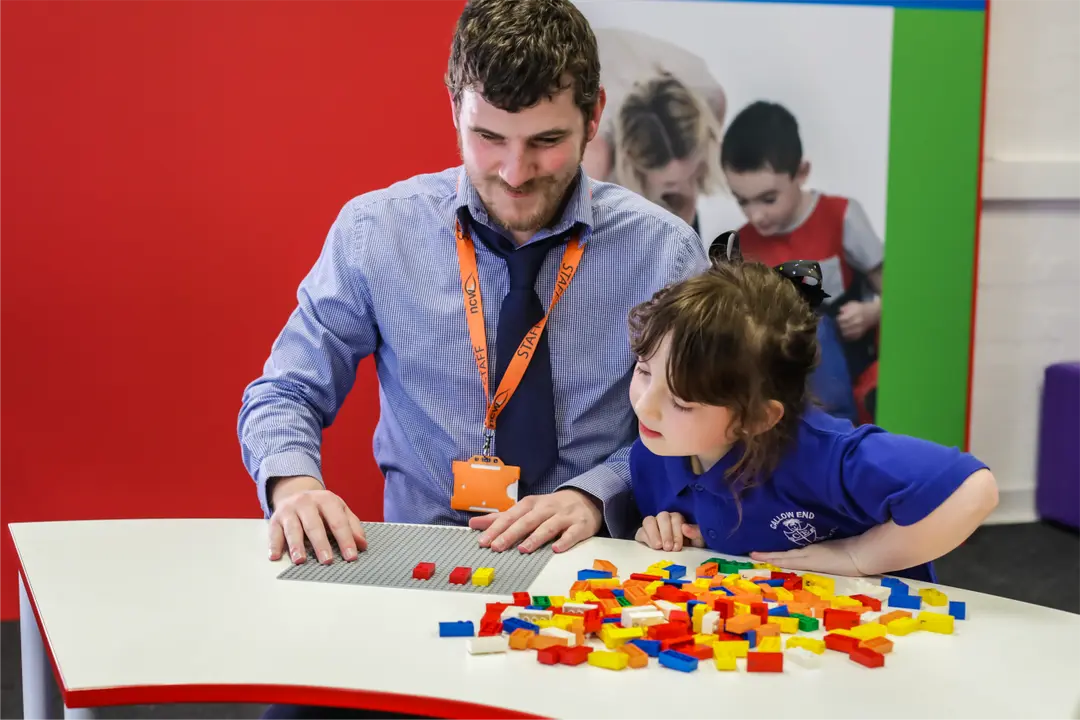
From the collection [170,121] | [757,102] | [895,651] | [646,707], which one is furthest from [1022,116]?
[646,707]

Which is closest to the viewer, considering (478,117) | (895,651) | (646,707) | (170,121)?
(646,707)

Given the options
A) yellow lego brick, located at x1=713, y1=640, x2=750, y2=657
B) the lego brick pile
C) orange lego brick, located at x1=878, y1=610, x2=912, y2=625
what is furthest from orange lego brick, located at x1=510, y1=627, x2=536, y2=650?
orange lego brick, located at x1=878, y1=610, x2=912, y2=625

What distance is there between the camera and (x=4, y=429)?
10.4 feet

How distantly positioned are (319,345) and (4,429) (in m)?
1.59

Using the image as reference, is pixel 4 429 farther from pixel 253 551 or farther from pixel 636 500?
pixel 636 500

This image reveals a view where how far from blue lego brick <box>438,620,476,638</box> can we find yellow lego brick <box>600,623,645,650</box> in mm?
161

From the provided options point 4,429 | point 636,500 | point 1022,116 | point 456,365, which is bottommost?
point 4,429

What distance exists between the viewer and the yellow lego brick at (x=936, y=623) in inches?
53.3

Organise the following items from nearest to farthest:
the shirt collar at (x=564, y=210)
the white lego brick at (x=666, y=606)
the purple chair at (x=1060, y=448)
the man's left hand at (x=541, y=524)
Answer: the white lego brick at (x=666, y=606), the man's left hand at (x=541, y=524), the shirt collar at (x=564, y=210), the purple chair at (x=1060, y=448)

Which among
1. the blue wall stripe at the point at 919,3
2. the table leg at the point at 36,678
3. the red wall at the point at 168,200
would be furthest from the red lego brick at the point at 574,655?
the blue wall stripe at the point at 919,3

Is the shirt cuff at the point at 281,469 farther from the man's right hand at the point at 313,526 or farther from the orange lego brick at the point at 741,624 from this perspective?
the orange lego brick at the point at 741,624

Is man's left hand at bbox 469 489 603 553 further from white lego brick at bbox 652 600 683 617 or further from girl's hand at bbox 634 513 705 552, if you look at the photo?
white lego brick at bbox 652 600 683 617

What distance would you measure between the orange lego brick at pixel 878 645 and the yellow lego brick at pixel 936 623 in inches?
4.0

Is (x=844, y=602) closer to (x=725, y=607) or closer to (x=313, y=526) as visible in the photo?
(x=725, y=607)
